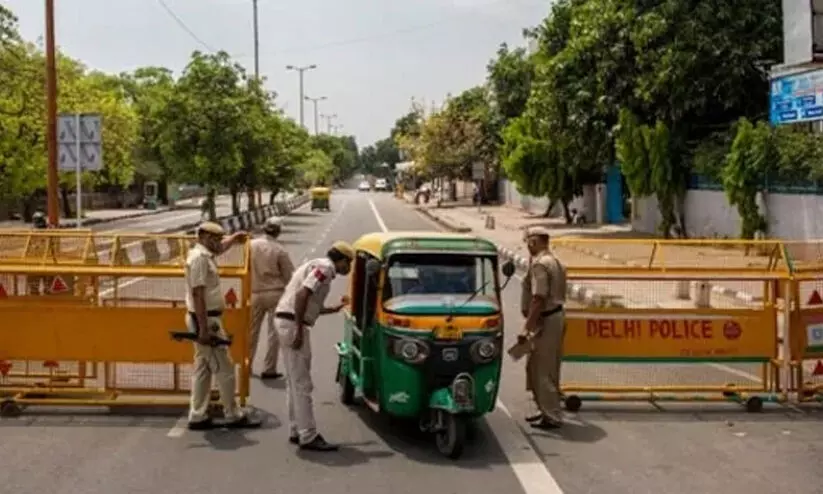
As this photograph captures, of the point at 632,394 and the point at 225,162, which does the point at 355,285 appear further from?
the point at 225,162

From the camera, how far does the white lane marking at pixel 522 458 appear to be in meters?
7.54

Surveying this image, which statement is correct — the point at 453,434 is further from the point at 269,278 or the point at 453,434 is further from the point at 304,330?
the point at 269,278

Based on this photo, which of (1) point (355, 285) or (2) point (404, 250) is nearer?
(2) point (404, 250)

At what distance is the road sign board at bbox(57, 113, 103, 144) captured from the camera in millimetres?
19422

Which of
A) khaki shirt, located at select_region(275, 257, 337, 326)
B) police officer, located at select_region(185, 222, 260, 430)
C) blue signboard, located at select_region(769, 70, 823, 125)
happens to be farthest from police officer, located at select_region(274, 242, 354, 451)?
blue signboard, located at select_region(769, 70, 823, 125)

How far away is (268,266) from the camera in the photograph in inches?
452

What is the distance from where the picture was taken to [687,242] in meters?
11.7

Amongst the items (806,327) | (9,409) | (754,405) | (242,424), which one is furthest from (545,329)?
(9,409)

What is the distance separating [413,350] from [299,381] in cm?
90

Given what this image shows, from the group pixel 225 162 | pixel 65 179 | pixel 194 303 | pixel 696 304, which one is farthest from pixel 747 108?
pixel 65 179

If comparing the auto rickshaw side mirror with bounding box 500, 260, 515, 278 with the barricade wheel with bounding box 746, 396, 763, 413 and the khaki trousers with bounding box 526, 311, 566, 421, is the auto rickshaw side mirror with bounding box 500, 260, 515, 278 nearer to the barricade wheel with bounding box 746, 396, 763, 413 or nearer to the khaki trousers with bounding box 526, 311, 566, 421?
the khaki trousers with bounding box 526, 311, 566, 421

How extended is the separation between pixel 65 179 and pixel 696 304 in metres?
44.2

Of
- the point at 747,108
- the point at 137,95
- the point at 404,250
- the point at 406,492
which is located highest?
the point at 137,95

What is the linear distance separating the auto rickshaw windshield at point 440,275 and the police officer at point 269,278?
2.82 metres
